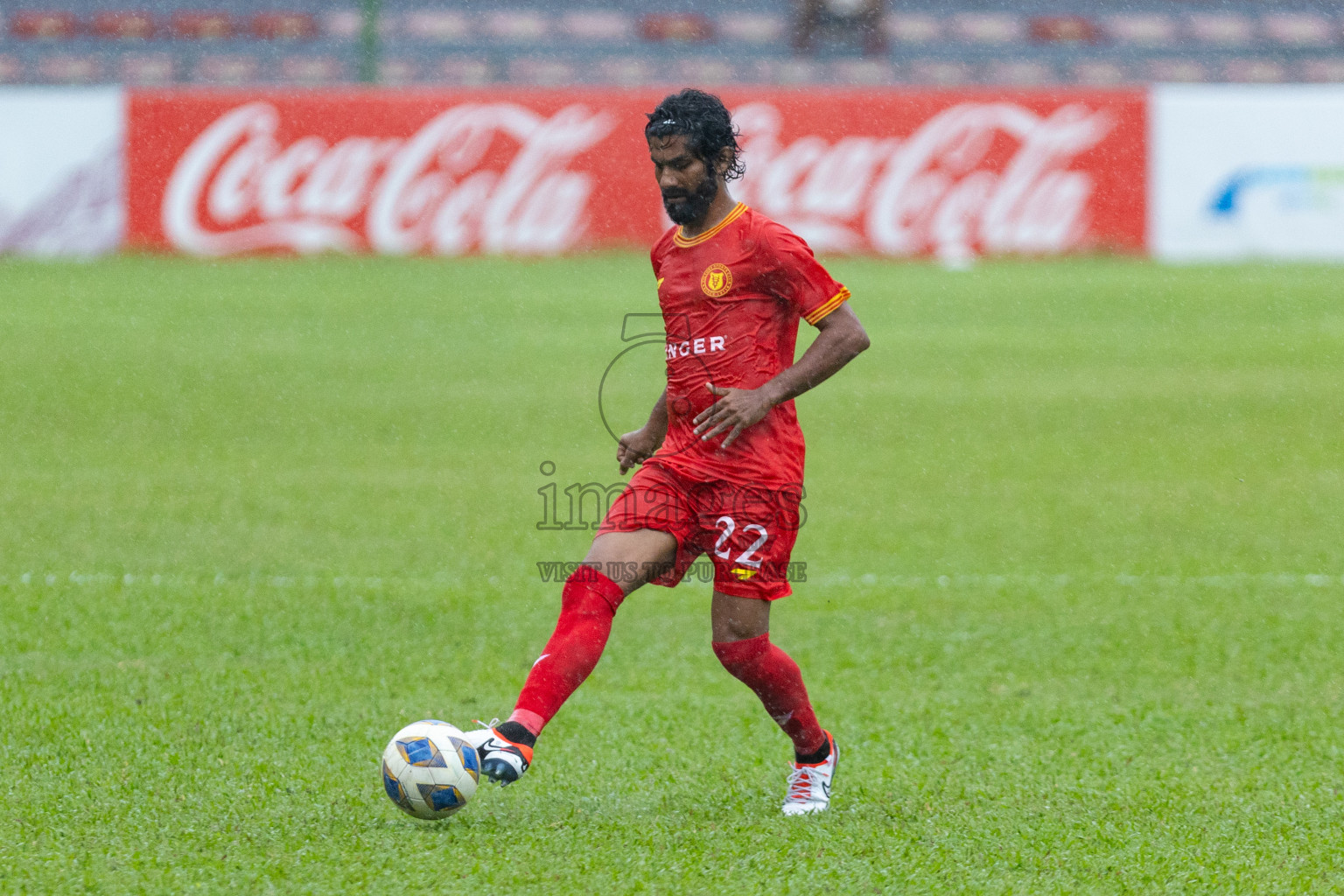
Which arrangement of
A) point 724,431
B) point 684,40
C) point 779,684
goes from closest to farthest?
point 724,431
point 779,684
point 684,40

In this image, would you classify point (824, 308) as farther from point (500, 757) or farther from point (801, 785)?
point (500, 757)

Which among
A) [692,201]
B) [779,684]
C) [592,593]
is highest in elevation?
[692,201]

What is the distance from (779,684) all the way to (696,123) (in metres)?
1.59

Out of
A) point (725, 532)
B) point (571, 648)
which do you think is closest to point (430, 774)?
point (571, 648)

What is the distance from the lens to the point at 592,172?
73.2 ft

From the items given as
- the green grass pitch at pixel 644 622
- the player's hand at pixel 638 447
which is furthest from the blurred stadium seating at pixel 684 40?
the player's hand at pixel 638 447

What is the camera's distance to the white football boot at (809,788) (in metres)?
4.70

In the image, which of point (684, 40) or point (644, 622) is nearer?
point (644, 622)

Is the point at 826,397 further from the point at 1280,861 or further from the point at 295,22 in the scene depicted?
the point at 295,22

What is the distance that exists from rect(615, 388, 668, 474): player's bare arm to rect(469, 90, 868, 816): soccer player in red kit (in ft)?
0.83

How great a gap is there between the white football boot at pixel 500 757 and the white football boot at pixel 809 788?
0.85 m

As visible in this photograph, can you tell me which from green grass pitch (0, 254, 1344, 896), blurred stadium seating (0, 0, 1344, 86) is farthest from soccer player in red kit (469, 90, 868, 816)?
blurred stadium seating (0, 0, 1344, 86)

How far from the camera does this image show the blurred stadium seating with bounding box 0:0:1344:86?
1150 inches

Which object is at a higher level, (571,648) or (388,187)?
(388,187)
